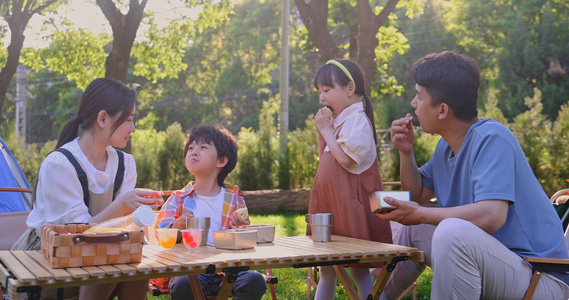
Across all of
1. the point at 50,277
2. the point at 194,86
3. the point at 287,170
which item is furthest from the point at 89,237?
the point at 194,86

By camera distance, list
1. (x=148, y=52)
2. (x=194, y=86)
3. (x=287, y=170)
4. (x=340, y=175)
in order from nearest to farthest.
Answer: (x=340, y=175), (x=287, y=170), (x=148, y=52), (x=194, y=86)

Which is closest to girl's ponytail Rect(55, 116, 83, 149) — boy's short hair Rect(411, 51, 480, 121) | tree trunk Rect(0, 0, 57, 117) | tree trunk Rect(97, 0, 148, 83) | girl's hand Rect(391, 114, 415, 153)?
girl's hand Rect(391, 114, 415, 153)

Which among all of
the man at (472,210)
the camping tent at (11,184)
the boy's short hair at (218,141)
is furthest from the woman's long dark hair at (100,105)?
the camping tent at (11,184)

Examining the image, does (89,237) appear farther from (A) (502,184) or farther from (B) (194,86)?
(B) (194,86)

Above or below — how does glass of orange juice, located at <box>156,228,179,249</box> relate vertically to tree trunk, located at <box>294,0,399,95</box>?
below

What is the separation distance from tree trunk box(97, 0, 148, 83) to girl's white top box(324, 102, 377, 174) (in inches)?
286

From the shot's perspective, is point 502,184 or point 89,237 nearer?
point 89,237

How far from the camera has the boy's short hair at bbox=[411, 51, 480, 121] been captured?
270cm

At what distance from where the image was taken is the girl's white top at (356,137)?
10.8ft

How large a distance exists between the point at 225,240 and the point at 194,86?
37.6 meters

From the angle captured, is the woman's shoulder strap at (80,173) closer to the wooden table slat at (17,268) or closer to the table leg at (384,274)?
the wooden table slat at (17,268)

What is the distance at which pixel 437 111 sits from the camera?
2.72 metres

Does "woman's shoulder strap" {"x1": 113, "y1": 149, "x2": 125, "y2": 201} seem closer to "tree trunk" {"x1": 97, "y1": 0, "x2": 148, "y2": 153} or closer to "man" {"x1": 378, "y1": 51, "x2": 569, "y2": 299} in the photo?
"man" {"x1": 378, "y1": 51, "x2": 569, "y2": 299}

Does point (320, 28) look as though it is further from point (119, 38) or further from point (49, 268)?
point (49, 268)
